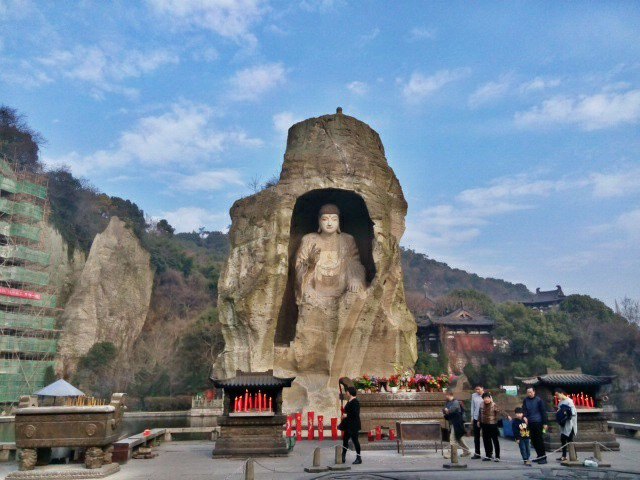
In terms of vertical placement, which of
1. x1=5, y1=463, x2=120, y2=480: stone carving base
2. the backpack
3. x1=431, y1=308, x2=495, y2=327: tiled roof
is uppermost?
x1=431, y1=308, x2=495, y2=327: tiled roof

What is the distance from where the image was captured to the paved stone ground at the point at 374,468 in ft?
22.8

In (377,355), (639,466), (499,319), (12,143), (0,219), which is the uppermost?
(12,143)

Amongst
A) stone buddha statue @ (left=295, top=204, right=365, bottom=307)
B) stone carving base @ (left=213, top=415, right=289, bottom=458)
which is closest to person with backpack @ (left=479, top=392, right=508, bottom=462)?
stone carving base @ (left=213, top=415, right=289, bottom=458)

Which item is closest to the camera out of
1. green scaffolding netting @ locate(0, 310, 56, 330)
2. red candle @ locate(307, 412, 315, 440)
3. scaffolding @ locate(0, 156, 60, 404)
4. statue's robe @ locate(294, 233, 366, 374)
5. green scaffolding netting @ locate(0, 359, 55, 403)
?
red candle @ locate(307, 412, 315, 440)

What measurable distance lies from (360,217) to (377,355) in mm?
4785

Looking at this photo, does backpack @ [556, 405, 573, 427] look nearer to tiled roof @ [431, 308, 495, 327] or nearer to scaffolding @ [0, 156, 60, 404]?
scaffolding @ [0, 156, 60, 404]

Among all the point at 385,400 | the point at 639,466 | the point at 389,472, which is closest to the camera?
the point at 389,472

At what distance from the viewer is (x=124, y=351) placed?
3684 cm

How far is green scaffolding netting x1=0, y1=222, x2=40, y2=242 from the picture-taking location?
3016 centimetres

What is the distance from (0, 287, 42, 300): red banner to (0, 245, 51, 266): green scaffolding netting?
2.03 metres

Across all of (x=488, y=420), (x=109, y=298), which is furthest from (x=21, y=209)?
(x=488, y=420)

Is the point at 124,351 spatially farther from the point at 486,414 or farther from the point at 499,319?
the point at 486,414

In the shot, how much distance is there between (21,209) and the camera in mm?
31500

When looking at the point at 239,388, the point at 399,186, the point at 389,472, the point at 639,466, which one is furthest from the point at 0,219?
the point at 639,466
